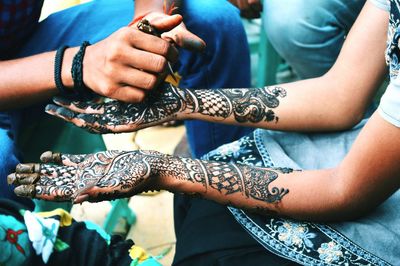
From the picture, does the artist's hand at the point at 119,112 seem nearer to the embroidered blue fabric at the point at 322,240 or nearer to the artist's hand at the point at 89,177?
the artist's hand at the point at 89,177

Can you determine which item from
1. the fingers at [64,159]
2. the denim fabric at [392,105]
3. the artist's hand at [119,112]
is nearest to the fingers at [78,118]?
the artist's hand at [119,112]

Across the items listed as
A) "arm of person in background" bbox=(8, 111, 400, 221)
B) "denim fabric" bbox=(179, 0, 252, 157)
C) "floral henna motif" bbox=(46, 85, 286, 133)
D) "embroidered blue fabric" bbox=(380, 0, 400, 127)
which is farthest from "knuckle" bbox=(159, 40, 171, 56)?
"embroidered blue fabric" bbox=(380, 0, 400, 127)

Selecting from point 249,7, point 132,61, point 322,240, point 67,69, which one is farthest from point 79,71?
point 249,7

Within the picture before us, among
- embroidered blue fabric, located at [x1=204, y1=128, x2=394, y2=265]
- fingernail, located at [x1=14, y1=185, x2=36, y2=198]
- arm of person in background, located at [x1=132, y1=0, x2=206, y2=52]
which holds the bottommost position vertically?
embroidered blue fabric, located at [x1=204, y1=128, x2=394, y2=265]

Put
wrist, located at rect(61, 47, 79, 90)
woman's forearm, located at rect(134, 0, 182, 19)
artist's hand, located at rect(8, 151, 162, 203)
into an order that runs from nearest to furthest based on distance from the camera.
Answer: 1. artist's hand, located at rect(8, 151, 162, 203)
2. wrist, located at rect(61, 47, 79, 90)
3. woman's forearm, located at rect(134, 0, 182, 19)

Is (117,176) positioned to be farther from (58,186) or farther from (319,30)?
(319,30)

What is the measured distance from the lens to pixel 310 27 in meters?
1.60

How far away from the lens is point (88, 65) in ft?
3.56

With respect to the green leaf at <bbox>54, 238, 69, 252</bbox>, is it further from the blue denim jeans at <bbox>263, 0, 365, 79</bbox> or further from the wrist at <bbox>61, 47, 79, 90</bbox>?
the blue denim jeans at <bbox>263, 0, 365, 79</bbox>

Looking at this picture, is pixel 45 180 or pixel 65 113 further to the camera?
pixel 65 113

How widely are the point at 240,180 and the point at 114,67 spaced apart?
361 millimetres

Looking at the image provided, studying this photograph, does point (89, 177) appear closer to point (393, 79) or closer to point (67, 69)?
point (67, 69)

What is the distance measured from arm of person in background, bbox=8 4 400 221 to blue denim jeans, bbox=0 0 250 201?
14.1 inches

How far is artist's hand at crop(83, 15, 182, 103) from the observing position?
1.01 m
